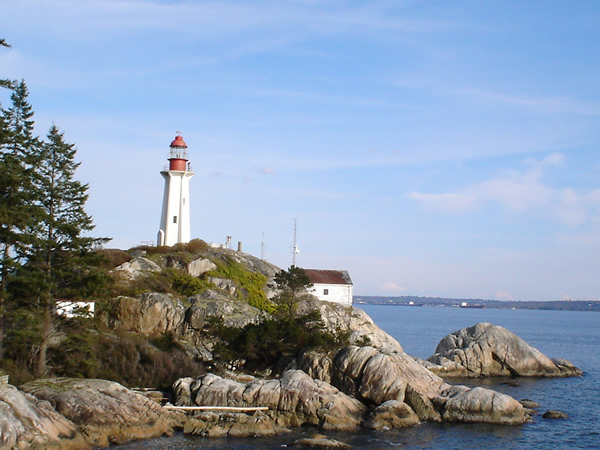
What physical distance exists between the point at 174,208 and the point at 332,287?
56.5 feet

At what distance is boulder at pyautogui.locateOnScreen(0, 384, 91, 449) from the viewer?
2317 cm

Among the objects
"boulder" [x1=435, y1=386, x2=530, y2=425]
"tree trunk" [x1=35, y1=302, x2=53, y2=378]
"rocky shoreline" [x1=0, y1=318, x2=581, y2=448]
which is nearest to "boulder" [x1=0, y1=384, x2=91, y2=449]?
"rocky shoreline" [x1=0, y1=318, x2=581, y2=448]

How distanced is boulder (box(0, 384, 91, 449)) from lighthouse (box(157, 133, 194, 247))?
2955 centimetres

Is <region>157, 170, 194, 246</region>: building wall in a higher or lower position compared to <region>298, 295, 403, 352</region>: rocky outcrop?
higher

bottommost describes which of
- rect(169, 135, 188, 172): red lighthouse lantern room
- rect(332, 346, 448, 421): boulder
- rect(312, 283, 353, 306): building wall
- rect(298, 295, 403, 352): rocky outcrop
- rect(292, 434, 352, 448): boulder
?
rect(292, 434, 352, 448): boulder

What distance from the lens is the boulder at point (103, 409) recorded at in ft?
85.9

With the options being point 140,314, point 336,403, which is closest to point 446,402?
point 336,403

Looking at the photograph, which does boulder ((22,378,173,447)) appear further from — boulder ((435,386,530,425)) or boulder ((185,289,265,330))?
boulder ((435,386,530,425))

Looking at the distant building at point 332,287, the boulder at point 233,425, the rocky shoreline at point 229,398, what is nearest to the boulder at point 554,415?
the rocky shoreline at point 229,398

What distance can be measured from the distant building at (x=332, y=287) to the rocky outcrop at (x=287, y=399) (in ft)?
95.1

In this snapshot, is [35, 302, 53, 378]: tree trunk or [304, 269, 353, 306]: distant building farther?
[304, 269, 353, 306]: distant building

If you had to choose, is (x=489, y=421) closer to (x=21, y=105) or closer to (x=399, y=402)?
(x=399, y=402)

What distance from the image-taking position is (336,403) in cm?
3077

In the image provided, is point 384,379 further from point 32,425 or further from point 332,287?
point 332,287
